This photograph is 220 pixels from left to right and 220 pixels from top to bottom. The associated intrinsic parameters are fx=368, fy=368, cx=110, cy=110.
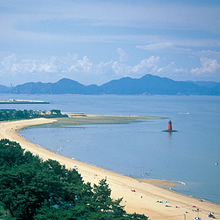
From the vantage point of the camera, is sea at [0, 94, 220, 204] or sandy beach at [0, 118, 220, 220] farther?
sea at [0, 94, 220, 204]

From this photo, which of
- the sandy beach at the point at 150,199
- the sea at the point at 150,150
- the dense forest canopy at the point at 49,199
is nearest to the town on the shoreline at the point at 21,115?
the sea at the point at 150,150

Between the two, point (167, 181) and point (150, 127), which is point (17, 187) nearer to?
point (167, 181)

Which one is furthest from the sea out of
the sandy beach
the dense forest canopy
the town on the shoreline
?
the town on the shoreline

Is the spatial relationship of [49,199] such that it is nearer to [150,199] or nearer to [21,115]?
[150,199]

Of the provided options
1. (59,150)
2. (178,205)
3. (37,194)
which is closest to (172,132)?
(59,150)

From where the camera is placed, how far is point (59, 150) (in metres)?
57.1

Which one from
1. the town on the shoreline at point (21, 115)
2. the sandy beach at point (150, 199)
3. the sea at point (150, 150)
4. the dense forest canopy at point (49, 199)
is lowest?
the sandy beach at point (150, 199)

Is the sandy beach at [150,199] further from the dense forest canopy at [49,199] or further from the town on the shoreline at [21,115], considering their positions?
the town on the shoreline at [21,115]

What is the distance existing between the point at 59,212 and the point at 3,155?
14.6 m

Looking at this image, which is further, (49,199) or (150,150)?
(150,150)

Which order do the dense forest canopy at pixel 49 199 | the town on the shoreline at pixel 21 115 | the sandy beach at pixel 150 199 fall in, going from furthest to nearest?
the town on the shoreline at pixel 21 115, the sandy beach at pixel 150 199, the dense forest canopy at pixel 49 199

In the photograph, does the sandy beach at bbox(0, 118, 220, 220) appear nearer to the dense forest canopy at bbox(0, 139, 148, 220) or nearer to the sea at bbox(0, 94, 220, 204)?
the sea at bbox(0, 94, 220, 204)

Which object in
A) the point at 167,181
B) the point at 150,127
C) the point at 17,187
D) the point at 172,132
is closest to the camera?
the point at 17,187

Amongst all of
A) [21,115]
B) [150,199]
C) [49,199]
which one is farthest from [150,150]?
[21,115]
